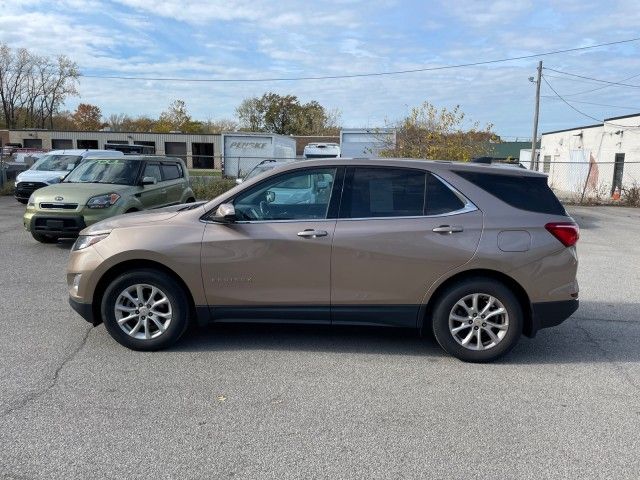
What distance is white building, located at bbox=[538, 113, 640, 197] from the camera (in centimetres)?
2492

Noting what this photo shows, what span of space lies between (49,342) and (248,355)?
1.87 metres

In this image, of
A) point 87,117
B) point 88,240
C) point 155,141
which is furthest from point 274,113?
point 88,240

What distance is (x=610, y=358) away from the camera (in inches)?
186

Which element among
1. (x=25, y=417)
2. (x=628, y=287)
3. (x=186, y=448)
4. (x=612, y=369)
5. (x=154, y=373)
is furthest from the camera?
(x=628, y=287)

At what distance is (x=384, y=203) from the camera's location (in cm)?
455

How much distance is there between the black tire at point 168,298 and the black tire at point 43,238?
5474 millimetres

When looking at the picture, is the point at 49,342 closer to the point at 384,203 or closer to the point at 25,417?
the point at 25,417

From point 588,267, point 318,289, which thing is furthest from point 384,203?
point 588,267

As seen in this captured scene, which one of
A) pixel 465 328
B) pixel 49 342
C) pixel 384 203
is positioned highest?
pixel 384 203

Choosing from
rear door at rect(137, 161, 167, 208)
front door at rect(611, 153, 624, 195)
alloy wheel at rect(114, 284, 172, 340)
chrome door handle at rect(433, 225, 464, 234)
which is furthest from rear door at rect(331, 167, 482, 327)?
front door at rect(611, 153, 624, 195)

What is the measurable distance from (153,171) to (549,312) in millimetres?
8599

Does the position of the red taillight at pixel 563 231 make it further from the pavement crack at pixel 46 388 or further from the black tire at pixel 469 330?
the pavement crack at pixel 46 388

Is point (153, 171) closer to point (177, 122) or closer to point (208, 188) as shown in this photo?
point (208, 188)

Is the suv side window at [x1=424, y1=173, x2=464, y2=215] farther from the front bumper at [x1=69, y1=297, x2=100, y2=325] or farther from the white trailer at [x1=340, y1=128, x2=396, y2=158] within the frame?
the white trailer at [x1=340, y1=128, x2=396, y2=158]
